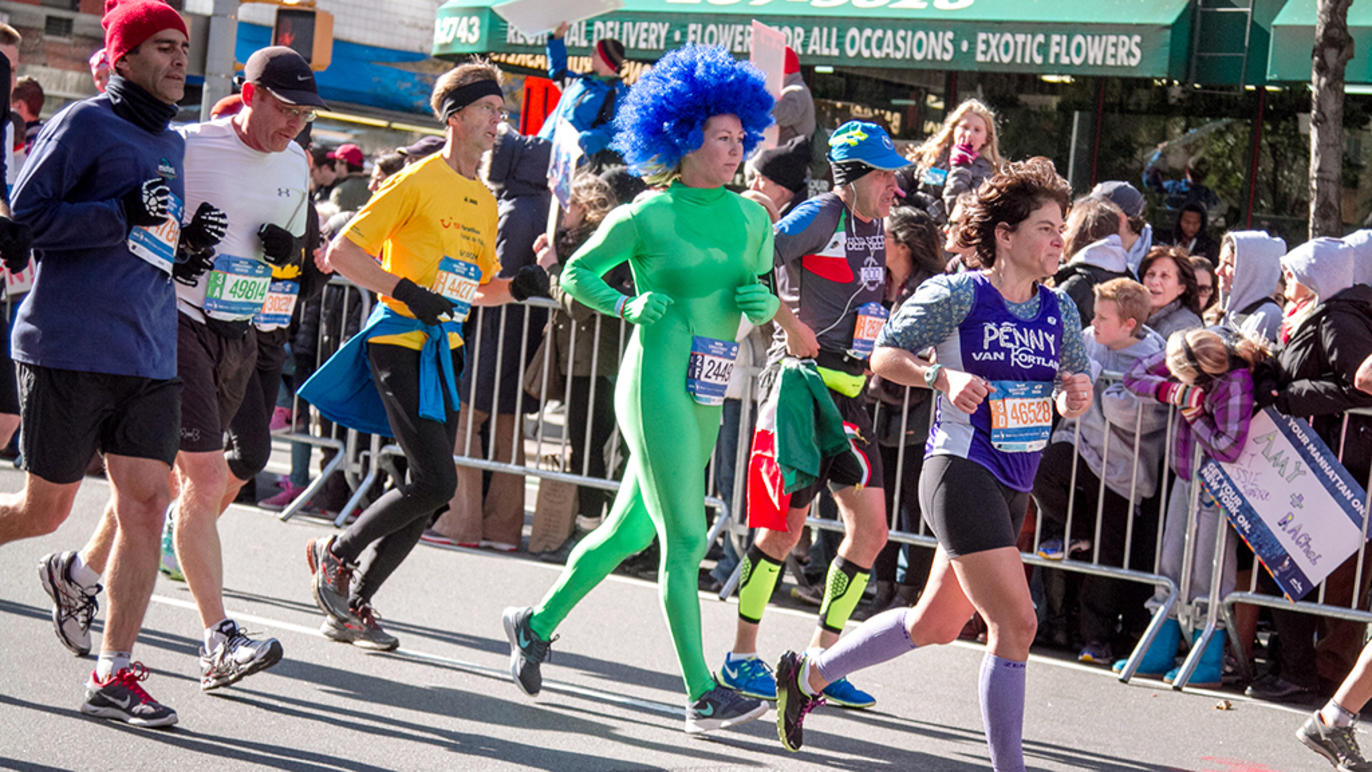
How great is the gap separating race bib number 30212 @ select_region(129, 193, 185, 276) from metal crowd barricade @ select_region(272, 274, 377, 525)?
416 centimetres

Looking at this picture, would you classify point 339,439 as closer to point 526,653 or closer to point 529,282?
point 529,282

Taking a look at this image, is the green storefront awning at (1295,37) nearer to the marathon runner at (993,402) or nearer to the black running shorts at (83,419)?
the marathon runner at (993,402)

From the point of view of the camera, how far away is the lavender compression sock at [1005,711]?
4.60m

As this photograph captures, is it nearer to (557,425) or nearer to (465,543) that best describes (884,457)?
(465,543)

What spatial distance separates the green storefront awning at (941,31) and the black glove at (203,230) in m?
7.16

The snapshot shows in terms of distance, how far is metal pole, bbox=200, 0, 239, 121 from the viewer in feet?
38.3

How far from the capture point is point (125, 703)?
511 centimetres

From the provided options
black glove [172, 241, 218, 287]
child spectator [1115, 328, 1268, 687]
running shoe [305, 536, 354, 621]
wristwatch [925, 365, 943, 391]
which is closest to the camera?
wristwatch [925, 365, 943, 391]

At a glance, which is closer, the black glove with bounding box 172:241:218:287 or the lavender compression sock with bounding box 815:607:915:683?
the lavender compression sock with bounding box 815:607:915:683

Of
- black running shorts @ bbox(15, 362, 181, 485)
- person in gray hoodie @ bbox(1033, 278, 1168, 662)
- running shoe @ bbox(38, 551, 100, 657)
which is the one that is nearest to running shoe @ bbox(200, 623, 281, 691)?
running shoe @ bbox(38, 551, 100, 657)

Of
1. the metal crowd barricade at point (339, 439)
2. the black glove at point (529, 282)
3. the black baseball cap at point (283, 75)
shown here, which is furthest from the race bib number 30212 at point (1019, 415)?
the metal crowd barricade at point (339, 439)

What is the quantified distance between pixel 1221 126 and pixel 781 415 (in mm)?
9706

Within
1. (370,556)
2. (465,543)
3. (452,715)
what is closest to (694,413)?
(452,715)

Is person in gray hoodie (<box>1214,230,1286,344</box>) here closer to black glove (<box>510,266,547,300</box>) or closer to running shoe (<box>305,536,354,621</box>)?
black glove (<box>510,266,547,300</box>)
